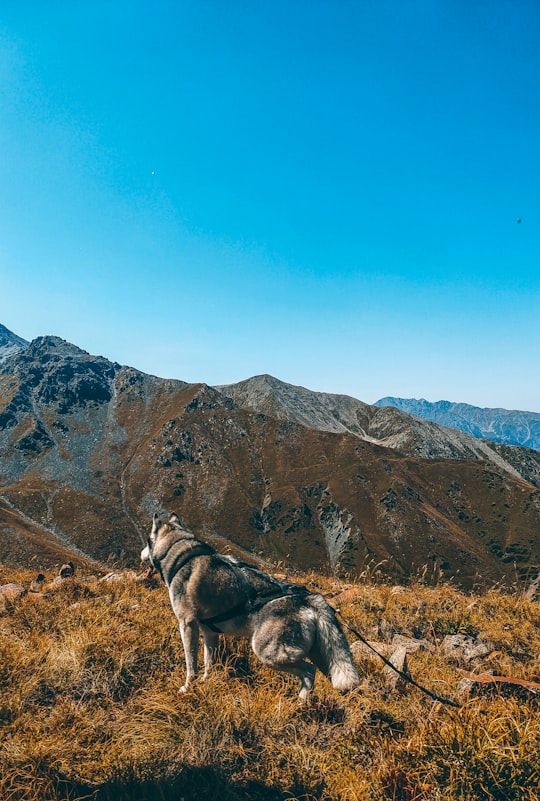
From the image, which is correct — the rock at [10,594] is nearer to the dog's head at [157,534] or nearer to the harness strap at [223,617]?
the dog's head at [157,534]

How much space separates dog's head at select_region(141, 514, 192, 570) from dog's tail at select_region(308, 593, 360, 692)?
3.12m

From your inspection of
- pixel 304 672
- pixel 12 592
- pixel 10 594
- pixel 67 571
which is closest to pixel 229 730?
pixel 304 672

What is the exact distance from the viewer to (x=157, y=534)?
7.89 metres

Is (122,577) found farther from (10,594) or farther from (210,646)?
(210,646)

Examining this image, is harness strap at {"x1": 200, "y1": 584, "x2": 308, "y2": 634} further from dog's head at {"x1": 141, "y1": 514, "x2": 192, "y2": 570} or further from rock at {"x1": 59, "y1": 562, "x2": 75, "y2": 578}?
rock at {"x1": 59, "y1": 562, "x2": 75, "y2": 578}

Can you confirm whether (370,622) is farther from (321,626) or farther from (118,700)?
(118,700)

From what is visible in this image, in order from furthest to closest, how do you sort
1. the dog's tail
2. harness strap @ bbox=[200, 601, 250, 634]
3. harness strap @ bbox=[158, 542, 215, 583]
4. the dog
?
harness strap @ bbox=[158, 542, 215, 583], harness strap @ bbox=[200, 601, 250, 634], the dog, the dog's tail

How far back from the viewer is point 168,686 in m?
5.48

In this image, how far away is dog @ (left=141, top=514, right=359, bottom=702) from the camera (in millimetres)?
5508

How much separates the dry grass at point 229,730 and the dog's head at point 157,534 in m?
1.18

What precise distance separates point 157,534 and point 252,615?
9.31 ft

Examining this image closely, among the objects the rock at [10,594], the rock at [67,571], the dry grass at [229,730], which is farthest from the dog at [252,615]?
the rock at [67,571]

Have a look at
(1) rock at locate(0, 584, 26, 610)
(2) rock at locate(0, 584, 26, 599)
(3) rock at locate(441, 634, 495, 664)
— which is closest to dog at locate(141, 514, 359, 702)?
(3) rock at locate(441, 634, 495, 664)

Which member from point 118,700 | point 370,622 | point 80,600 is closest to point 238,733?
point 118,700
